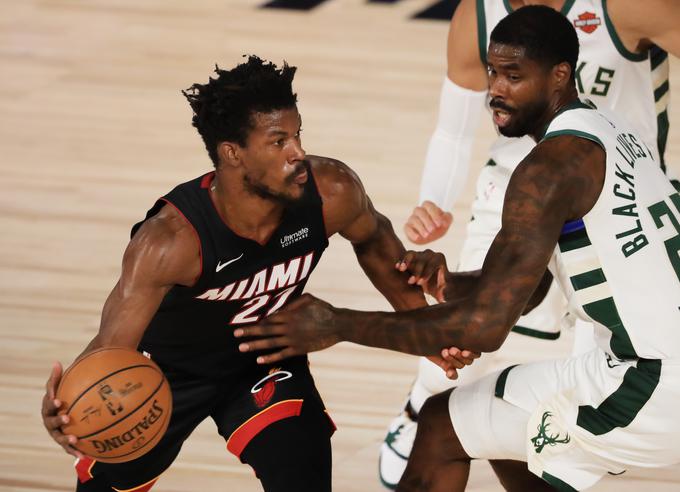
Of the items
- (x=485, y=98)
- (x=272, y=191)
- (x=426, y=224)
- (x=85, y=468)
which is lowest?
(x=85, y=468)

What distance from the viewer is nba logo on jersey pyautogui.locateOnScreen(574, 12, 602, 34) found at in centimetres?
415

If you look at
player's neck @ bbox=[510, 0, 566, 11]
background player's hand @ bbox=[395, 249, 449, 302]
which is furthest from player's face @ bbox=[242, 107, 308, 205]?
player's neck @ bbox=[510, 0, 566, 11]

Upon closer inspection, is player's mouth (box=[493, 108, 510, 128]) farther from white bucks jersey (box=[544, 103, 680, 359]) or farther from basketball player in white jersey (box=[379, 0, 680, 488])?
basketball player in white jersey (box=[379, 0, 680, 488])

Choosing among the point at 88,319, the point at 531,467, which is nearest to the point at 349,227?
the point at 531,467

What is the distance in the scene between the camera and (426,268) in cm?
371

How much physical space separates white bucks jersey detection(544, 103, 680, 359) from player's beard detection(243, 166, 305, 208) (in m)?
0.70

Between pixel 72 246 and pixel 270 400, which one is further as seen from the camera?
pixel 72 246

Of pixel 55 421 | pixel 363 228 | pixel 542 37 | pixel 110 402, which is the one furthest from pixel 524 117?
pixel 55 421

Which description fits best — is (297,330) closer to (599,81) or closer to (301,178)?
(301,178)

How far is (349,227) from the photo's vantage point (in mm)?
3727

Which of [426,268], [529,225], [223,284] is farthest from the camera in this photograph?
[426,268]

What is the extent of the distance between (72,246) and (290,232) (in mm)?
3252

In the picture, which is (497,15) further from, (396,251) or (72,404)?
(72,404)

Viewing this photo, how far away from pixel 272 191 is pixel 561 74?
2.73 ft
